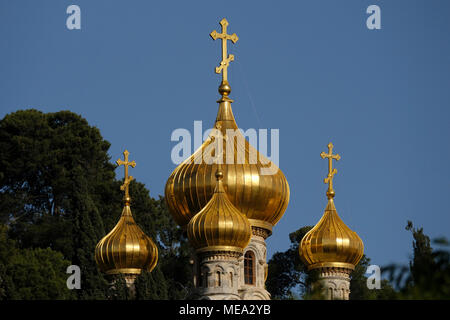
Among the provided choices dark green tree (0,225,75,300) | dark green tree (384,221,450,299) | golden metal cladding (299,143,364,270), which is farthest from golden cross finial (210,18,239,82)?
dark green tree (384,221,450,299)

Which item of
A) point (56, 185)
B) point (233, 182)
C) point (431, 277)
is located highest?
point (56, 185)

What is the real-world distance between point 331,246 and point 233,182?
3.73 m

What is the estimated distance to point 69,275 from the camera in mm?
47562

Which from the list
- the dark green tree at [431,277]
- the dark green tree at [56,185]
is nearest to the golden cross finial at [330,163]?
the dark green tree at [56,185]

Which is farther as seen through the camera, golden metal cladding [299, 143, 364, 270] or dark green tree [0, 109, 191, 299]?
dark green tree [0, 109, 191, 299]

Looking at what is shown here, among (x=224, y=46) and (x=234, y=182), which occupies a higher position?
(x=224, y=46)

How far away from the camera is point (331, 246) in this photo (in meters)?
39.5

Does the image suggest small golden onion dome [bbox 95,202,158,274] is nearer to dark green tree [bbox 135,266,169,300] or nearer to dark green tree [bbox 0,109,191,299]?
dark green tree [bbox 135,266,169,300]

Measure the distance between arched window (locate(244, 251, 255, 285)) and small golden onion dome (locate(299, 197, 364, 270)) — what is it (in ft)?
6.40

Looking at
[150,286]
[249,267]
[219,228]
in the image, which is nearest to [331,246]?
[249,267]

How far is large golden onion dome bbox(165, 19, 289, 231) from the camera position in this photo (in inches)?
1505

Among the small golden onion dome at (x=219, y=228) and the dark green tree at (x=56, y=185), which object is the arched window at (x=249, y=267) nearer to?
the small golden onion dome at (x=219, y=228)

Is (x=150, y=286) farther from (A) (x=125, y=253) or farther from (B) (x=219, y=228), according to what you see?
(A) (x=125, y=253)
